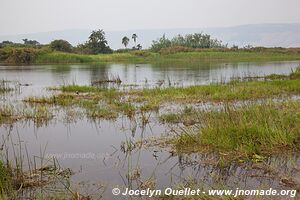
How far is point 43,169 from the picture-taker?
24.1 ft

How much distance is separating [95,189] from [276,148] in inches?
165

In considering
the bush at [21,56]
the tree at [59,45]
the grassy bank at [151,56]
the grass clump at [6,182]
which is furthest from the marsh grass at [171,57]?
the grass clump at [6,182]

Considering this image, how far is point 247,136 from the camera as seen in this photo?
8.15m

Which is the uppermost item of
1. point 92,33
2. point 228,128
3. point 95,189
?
point 92,33

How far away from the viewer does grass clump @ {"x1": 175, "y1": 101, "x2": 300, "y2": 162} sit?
25.3 ft

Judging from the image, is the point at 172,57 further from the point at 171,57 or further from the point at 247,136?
the point at 247,136

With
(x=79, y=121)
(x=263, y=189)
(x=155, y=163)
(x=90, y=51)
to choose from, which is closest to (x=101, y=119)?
(x=79, y=121)

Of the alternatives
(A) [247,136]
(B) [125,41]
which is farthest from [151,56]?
(A) [247,136]

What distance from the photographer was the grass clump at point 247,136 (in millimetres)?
7707

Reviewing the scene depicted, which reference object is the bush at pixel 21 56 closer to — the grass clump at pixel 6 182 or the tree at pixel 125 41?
the tree at pixel 125 41

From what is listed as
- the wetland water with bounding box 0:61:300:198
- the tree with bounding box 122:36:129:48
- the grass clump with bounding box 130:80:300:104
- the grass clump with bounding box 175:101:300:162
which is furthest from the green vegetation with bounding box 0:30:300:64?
the grass clump with bounding box 175:101:300:162

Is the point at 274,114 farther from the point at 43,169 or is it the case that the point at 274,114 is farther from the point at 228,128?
the point at 43,169

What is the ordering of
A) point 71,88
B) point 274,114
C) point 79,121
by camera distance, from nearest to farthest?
point 274,114
point 79,121
point 71,88

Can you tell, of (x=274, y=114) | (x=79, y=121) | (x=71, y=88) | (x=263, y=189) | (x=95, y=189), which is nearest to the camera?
(x=263, y=189)
